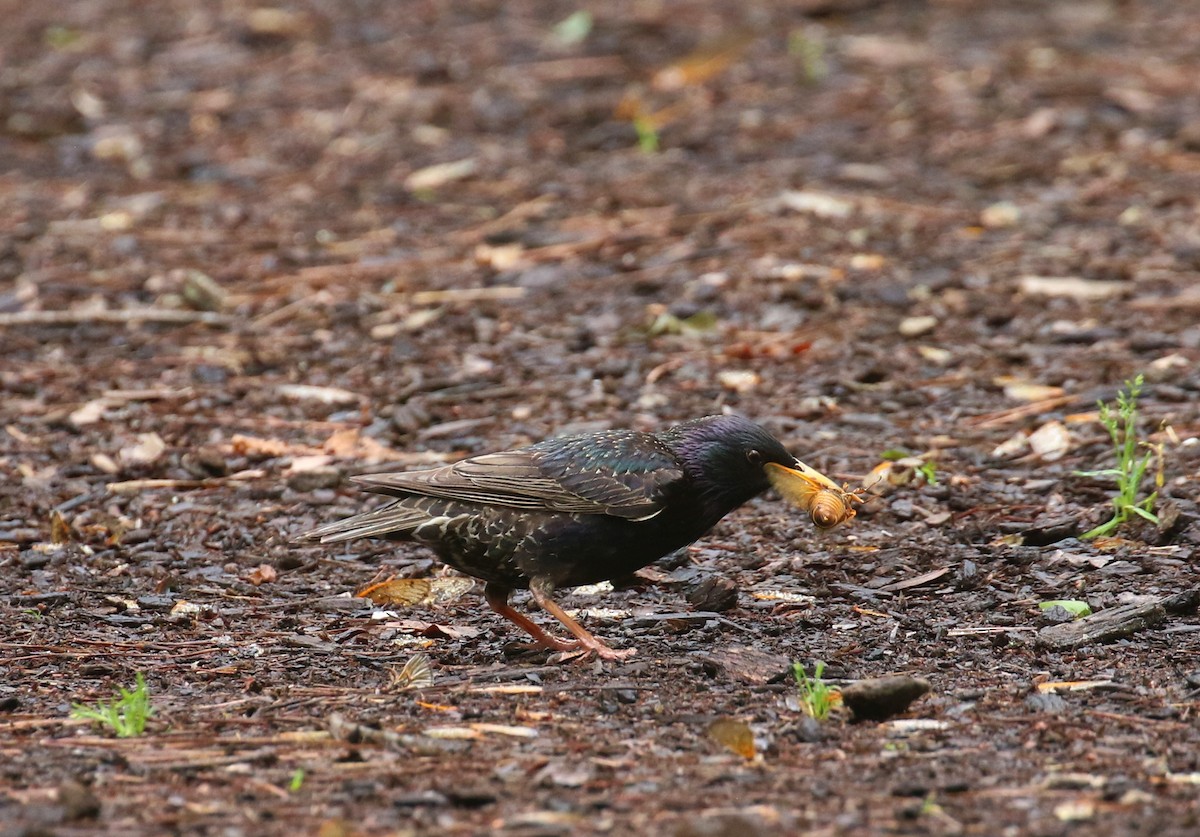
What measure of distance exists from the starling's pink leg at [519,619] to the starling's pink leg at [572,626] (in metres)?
0.06

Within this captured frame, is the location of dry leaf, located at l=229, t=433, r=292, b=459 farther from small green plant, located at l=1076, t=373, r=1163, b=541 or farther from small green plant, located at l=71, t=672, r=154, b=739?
small green plant, located at l=1076, t=373, r=1163, b=541

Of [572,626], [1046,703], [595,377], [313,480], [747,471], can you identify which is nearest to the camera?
[1046,703]

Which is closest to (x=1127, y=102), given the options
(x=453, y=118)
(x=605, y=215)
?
(x=605, y=215)

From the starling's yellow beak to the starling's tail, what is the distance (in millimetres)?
1201

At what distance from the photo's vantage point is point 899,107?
1063 cm

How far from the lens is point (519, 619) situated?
536cm

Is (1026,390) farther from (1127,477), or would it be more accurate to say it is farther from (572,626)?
(572,626)

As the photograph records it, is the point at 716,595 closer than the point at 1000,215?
Yes

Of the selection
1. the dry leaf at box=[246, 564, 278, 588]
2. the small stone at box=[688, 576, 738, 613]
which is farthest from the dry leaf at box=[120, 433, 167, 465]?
the small stone at box=[688, 576, 738, 613]

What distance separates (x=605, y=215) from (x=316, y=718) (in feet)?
17.8

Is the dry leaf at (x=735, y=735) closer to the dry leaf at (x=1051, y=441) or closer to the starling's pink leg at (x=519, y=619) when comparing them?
the starling's pink leg at (x=519, y=619)

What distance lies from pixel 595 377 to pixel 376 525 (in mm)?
2405

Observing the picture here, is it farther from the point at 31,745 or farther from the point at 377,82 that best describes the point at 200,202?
the point at 31,745

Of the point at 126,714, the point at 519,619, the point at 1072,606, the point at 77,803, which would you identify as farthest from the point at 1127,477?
the point at 77,803
